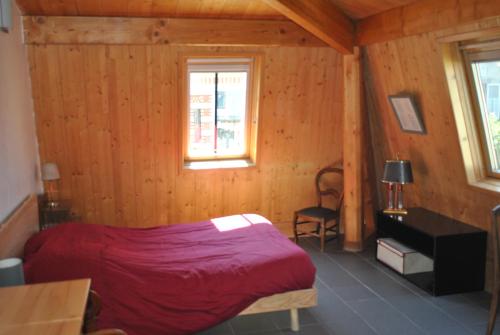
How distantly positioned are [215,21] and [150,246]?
2276 mm

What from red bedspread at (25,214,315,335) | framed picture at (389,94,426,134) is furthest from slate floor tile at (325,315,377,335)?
framed picture at (389,94,426,134)

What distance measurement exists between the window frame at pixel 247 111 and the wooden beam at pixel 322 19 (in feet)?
2.77

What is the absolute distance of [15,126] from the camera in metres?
3.87

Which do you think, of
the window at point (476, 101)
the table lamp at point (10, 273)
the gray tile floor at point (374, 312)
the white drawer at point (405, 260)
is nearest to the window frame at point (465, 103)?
the window at point (476, 101)

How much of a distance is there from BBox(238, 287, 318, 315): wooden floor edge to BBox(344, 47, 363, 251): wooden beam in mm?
1730

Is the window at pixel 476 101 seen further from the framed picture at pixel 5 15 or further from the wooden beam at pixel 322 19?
the framed picture at pixel 5 15

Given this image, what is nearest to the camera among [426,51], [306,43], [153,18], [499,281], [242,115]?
[499,281]

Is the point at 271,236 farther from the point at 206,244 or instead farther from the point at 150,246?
the point at 150,246

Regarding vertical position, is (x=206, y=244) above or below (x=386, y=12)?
below

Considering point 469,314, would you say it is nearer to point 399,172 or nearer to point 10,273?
point 399,172

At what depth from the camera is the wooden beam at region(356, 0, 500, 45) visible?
10.4 ft

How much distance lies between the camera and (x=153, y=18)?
4629 millimetres

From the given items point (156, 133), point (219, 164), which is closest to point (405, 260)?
point (219, 164)

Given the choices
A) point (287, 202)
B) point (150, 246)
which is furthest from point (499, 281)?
point (287, 202)
